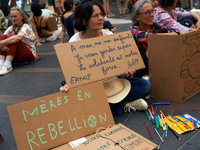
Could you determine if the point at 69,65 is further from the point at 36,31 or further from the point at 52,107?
the point at 36,31

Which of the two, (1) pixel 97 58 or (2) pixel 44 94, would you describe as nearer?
(1) pixel 97 58

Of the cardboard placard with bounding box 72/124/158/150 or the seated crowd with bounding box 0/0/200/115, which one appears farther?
the seated crowd with bounding box 0/0/200/115

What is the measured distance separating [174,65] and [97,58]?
2.74 feet

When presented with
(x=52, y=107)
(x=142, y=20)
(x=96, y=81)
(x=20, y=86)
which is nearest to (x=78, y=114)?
(x=52, y=107)

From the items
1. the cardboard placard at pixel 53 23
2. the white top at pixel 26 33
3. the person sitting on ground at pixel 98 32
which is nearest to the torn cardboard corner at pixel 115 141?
the person sitting on ground at pixel 98 32

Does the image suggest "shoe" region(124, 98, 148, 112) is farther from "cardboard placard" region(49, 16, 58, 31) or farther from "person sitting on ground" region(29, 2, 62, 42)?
"cardboard placard" region(49, 16, 58, 31)

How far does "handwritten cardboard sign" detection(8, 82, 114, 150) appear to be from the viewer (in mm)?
1574

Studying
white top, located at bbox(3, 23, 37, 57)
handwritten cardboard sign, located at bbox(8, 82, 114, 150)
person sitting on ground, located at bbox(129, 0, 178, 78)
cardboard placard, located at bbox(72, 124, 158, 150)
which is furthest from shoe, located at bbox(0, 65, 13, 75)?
cardboard placard, located at bbox(72, 124, 158, 150)

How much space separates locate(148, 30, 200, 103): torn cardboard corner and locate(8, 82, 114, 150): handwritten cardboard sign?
85 cm

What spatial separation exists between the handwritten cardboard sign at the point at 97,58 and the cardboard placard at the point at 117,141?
0.47 metres

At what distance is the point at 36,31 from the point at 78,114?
5169 mm

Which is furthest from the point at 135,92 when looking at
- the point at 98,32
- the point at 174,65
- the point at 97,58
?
the point at 98,32

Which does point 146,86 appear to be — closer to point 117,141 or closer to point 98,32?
point 98,32

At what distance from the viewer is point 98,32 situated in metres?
2.30
